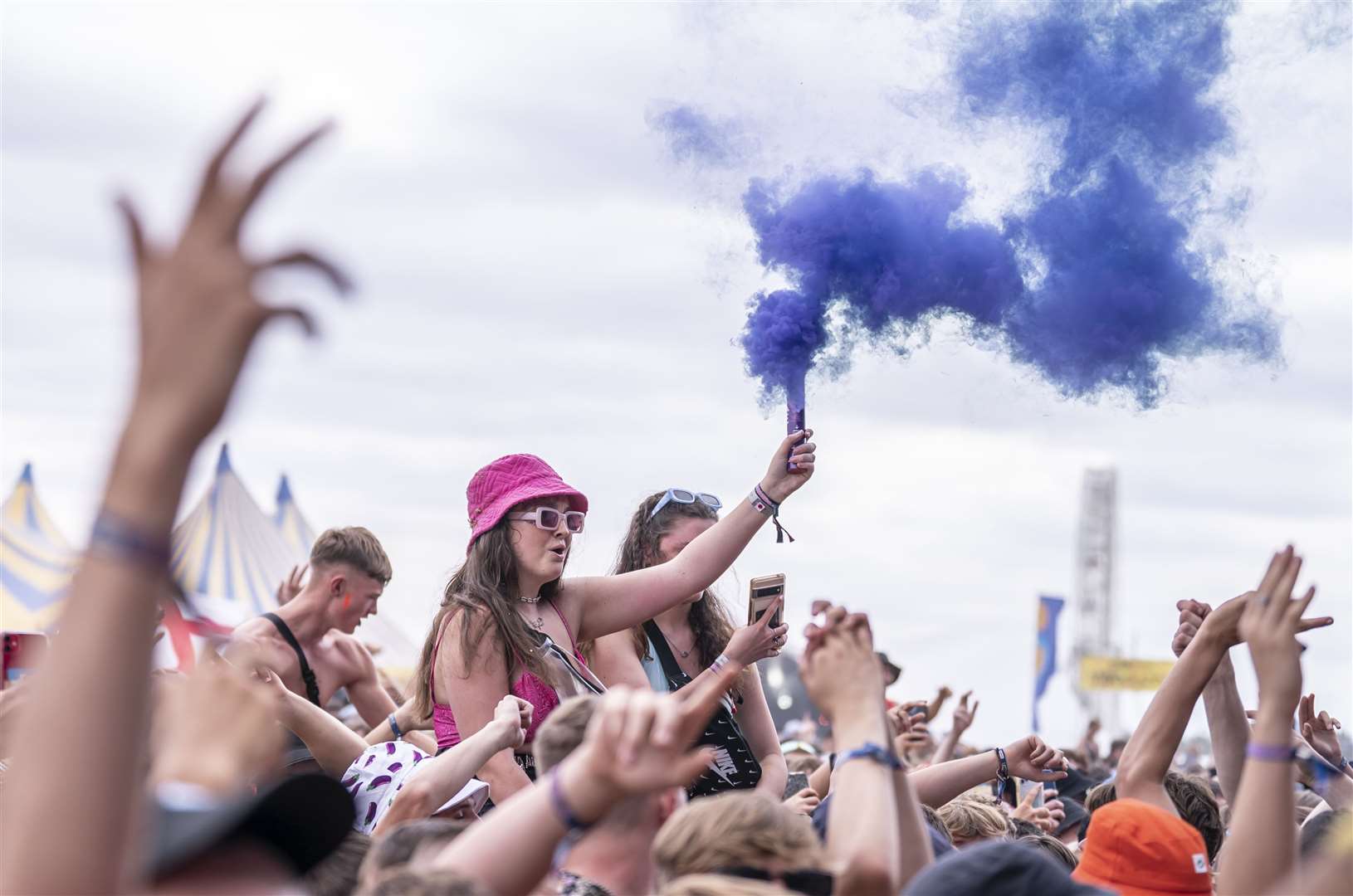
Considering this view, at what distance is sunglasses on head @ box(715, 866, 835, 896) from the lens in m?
2.65

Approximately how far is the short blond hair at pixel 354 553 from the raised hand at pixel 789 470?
8.29 feet

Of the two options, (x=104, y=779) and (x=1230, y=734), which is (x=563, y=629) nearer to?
(x=1230, y=734)

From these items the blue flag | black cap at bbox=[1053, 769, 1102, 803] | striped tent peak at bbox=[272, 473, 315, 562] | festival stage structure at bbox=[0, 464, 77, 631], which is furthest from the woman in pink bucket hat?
the blue flag

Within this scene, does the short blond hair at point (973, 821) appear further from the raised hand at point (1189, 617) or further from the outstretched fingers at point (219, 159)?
the outstretched fingers at point (219, 159)

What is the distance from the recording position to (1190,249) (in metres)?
5.39

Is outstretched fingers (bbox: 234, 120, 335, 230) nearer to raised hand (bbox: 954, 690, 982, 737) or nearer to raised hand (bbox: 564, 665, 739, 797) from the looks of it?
raised hand (bbox: 564, 665, 739, 797)

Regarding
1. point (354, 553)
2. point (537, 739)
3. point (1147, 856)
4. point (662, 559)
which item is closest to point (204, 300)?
point (537, 739)

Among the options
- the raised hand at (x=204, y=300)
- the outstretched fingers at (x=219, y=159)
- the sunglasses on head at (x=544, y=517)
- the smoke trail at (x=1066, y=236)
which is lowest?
the sunglasses on head at (x=544, y=517)

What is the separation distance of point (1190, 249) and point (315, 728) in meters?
3.55

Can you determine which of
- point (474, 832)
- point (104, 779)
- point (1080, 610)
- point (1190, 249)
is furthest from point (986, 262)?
point (1080, 610)

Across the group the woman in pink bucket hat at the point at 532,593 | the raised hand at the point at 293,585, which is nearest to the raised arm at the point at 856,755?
the woman in pink bucket hat at the point at 532,593

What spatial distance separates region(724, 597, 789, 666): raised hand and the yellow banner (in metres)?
36.5

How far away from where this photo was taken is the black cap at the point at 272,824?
1982 mm

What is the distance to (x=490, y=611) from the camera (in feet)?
16.2
